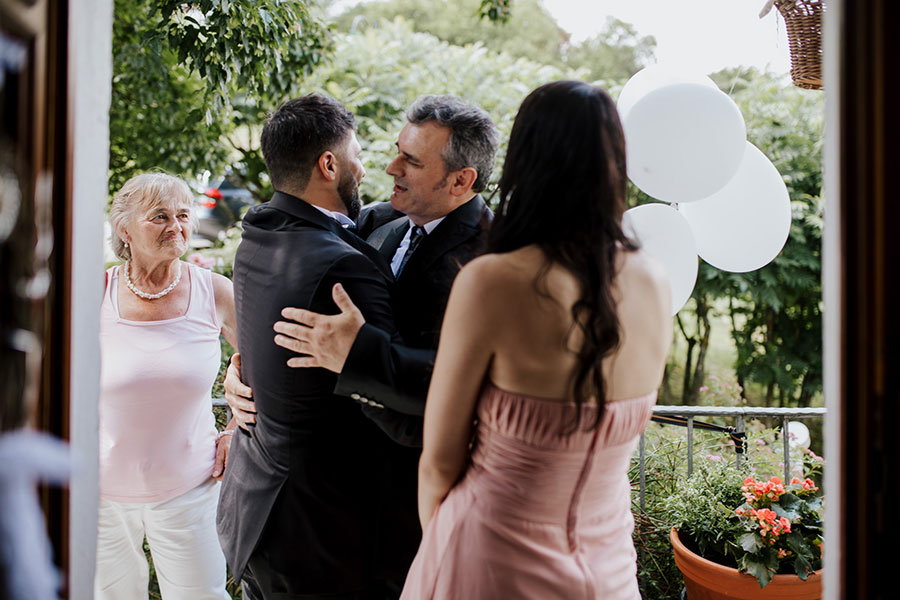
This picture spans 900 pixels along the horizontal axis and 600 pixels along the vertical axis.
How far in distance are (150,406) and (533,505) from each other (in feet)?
4.41

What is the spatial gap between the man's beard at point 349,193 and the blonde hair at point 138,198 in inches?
30.3

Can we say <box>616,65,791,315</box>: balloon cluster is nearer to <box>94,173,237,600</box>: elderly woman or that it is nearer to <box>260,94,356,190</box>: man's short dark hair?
<box>260,94,356,190</box>: man's short dark hair

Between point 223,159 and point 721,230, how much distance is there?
3.71 metres

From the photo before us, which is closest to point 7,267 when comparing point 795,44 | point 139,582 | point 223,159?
point 139,582

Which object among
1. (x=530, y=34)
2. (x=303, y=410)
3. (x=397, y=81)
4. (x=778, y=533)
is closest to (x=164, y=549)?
(x=303, y=410)

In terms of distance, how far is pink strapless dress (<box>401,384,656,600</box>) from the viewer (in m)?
1.35

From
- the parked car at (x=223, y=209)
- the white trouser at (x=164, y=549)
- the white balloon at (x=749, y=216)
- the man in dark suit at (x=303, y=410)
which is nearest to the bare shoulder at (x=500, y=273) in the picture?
the man in dark suit at (x=303, y=410)

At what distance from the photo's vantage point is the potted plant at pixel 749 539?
2404 mm

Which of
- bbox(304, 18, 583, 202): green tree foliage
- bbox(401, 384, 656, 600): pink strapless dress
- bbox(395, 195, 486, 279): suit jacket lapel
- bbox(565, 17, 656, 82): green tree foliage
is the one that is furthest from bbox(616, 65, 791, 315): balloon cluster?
bbox(565, 17, 656, 82): green tree foliage

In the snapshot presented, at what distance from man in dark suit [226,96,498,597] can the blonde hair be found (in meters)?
0.67

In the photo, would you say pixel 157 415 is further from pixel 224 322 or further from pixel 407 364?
pixel 407 364

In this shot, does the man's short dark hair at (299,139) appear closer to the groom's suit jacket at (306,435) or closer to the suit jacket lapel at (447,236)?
the groom's suit jacket at (306,435)
